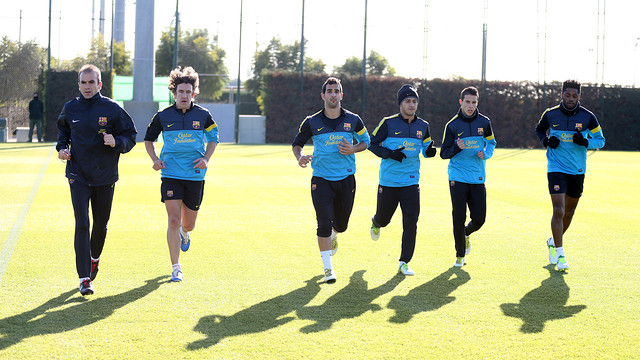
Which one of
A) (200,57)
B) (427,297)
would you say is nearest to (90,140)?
(427,297)

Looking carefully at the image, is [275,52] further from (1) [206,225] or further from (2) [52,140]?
(1) [206,225]

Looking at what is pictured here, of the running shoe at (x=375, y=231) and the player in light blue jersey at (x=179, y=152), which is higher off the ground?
the player in light blue jersey at (x=179, y=152)

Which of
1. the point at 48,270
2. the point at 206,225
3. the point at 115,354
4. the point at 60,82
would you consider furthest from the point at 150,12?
the point at 115,354

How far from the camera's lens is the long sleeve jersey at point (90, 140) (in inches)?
261

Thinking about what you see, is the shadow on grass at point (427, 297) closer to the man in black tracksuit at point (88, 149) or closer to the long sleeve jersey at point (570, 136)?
the long sleeve jersey at point (570, 136)

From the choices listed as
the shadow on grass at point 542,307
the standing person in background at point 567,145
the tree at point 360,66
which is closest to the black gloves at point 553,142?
the standing person in background at point 567,145

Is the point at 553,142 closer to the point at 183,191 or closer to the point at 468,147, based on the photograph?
the point at 468,147

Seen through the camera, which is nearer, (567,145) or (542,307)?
(542,307)

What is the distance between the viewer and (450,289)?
686 centimetres

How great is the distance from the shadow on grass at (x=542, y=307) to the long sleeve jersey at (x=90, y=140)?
11.7 feet

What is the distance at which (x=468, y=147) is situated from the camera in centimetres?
817

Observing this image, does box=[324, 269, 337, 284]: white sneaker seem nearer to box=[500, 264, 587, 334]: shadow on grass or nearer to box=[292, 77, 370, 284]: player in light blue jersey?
box=[292, 77, 370, 284]: player in light blue jersey

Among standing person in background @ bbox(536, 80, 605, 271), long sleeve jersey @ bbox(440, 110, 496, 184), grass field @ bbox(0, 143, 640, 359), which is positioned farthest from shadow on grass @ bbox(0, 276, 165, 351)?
standing person in background @ bbox(536, 80, 605, 271)

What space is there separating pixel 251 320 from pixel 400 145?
2.92m
